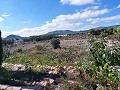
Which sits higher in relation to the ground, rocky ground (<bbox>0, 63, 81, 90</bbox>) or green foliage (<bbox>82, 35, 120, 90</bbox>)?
green foliage (<bbox>82, 35, 120, 90</bbox>)

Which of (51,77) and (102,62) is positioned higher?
(102,62)

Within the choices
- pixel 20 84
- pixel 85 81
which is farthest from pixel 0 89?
pixel 85 81

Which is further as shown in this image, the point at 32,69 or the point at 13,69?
the point at 13,69

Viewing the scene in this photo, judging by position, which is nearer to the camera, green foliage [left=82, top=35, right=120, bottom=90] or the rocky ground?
green foliage [left=82, top=35, right=120, bottom=90]

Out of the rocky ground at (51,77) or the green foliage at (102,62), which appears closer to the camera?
the green foliage at (102,62)

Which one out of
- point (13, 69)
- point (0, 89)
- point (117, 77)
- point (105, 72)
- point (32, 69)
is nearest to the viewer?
point (117, 77)

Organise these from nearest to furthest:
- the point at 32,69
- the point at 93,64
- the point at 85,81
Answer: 1. the point at 93,64
2. the point at 85,81
3. the point at 32,69

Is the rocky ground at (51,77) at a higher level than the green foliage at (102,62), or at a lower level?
lower

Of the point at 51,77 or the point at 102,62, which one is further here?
the point at 51,77

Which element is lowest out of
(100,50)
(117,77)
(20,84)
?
(20,84)

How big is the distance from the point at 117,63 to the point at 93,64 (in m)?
0.91

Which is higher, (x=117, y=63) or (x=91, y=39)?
(x=91, y=39)

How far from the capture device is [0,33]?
16.5m

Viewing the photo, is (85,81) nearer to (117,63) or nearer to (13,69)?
(117,63)
